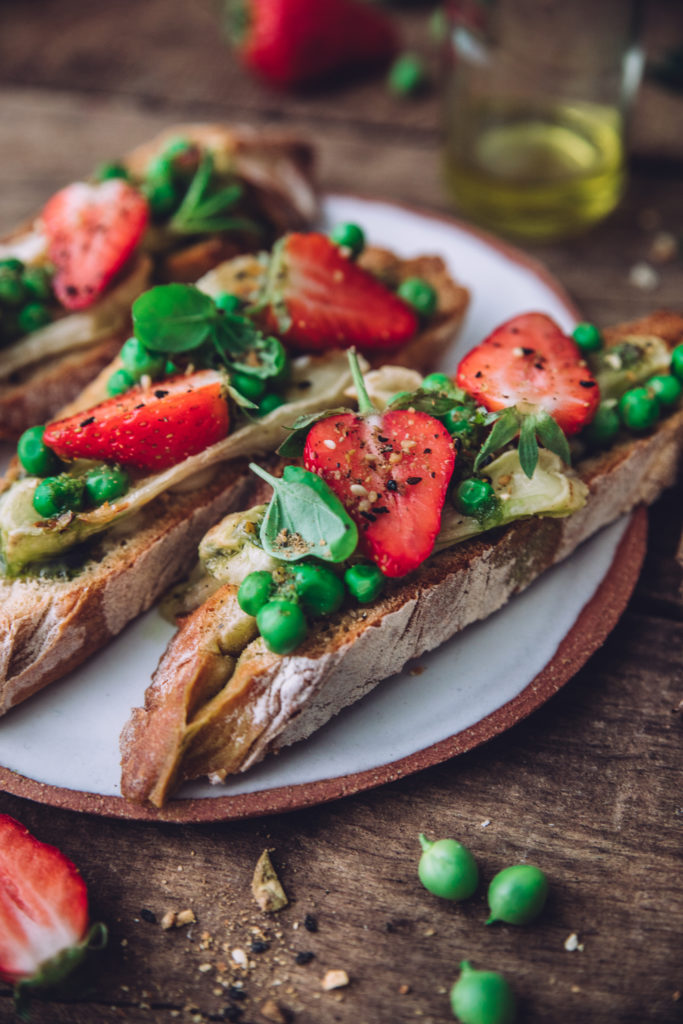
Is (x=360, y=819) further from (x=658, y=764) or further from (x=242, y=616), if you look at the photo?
(x=658, y=764)

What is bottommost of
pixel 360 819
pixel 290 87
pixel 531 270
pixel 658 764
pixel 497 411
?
pixel 658 764

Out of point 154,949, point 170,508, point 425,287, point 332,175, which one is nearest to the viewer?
point 154,949

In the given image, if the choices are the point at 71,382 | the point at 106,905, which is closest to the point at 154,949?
the point at 106,905

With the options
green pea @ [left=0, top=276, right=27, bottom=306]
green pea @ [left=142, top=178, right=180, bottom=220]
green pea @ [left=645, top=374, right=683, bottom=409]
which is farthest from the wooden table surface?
green pea @ [left=142, top=178, right=180, bottom=220]

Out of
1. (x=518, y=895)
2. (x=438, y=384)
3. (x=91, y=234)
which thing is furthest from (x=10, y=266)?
(x=518, y=895)

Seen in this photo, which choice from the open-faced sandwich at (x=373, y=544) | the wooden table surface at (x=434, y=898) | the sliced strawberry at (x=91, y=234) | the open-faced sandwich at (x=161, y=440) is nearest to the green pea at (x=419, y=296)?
the open-faced sandwich at (x=161, y=440)

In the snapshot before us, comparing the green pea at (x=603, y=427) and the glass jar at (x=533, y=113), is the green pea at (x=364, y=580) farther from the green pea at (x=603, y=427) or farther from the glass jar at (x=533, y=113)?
the glass jar at (x=533, y=113)
